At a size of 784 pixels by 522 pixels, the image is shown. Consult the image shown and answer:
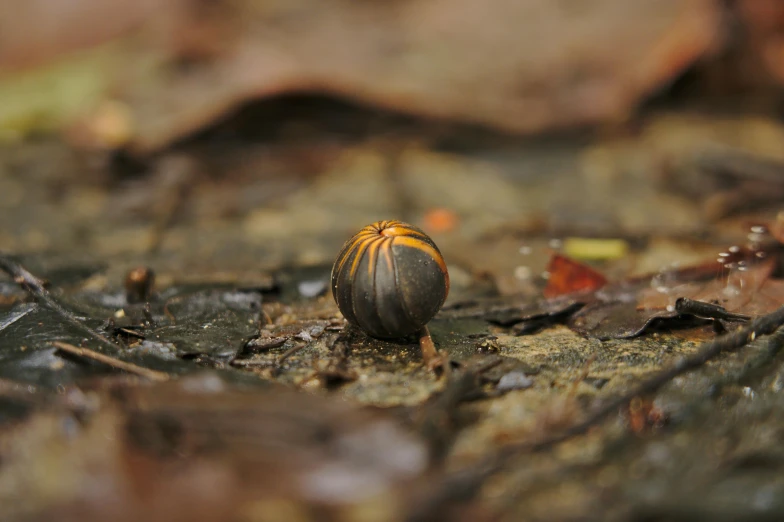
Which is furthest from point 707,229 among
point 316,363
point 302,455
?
point 302,455

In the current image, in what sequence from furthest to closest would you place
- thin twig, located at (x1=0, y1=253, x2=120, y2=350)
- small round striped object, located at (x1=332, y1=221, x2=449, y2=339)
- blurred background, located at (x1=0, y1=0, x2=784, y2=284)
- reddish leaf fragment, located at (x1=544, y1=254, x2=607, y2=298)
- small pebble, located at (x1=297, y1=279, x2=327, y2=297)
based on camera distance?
blurred background, located at (x1=0, y1=0, x2=784, y2=284)
small pebble, located at (x1=297, y1=279, x2=327, y2=297)
reddish leaf fragment, located at (x1=544, y1=254, x2=607, y2=298)
thin twig, located at (x1=0, y1=253, x2=120, y2=350)
small round striped object, located at (x1=332, y1=221, x2=449, y2=339)

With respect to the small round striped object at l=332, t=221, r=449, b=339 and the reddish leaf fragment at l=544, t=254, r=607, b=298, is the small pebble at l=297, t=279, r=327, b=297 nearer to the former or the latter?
the small round striped object at l=332, t=221, r=449, b=339

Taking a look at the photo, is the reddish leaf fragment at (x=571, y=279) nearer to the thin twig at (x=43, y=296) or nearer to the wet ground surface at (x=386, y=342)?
the wet ground surface at (x=386, y=342)

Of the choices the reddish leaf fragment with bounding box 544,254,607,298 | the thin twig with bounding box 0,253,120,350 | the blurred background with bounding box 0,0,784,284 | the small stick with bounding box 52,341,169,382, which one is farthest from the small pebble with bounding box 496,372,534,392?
the blurred background with bounding box 0,0,784,284

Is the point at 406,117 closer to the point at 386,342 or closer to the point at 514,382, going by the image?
the point at 386,342

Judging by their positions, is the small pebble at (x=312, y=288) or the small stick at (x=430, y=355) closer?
the small stick at (x=430, y=355)

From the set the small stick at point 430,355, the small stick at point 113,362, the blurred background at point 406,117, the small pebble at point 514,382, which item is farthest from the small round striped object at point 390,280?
the blurred background at point 406,117
